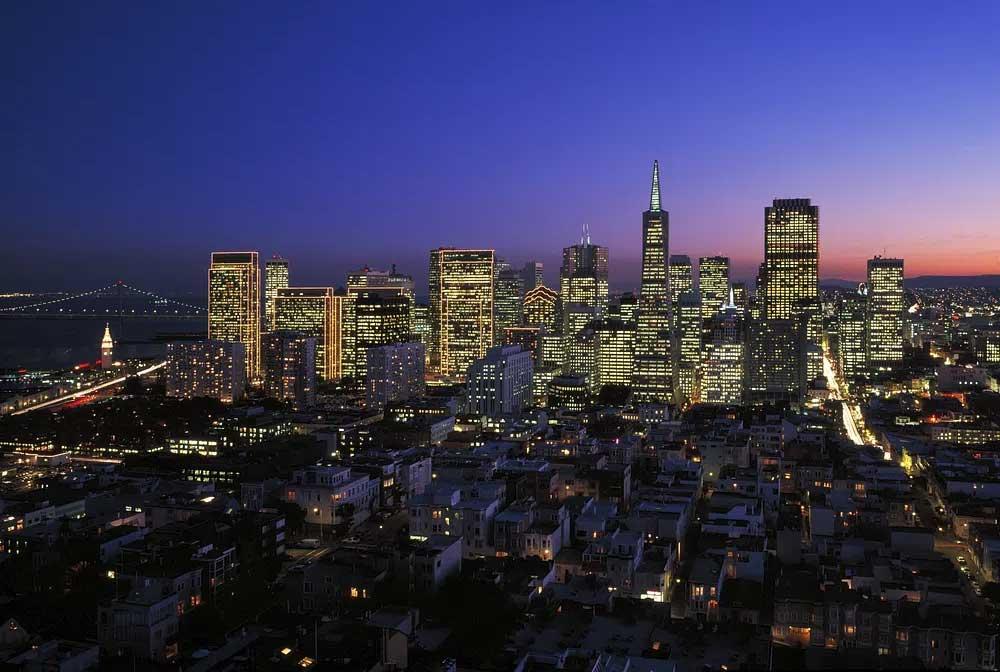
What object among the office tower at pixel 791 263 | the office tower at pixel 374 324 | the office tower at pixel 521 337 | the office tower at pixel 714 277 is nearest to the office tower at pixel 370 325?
the office tower at pixel 374 324

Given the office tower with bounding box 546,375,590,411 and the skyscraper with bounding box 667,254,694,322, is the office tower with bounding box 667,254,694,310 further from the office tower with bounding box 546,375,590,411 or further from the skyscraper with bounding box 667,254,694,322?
the office tower with bounding box 546,375,590,411

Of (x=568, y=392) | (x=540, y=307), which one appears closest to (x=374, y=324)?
(x=568, y=392)

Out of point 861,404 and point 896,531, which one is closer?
point 896,531

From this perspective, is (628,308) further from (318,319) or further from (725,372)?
(318,319)

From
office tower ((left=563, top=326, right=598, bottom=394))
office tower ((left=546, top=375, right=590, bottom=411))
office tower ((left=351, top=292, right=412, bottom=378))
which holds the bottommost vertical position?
office tower ((left=546, top=375, right=590, bottom=411))

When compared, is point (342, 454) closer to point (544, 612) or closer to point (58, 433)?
point (58, 433)

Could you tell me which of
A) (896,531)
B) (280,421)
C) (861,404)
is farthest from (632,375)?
(896,531)

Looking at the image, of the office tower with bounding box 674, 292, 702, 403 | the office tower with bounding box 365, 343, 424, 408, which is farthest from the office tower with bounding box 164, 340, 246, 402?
the office tower with bounding box 674, 292, 702, 403
